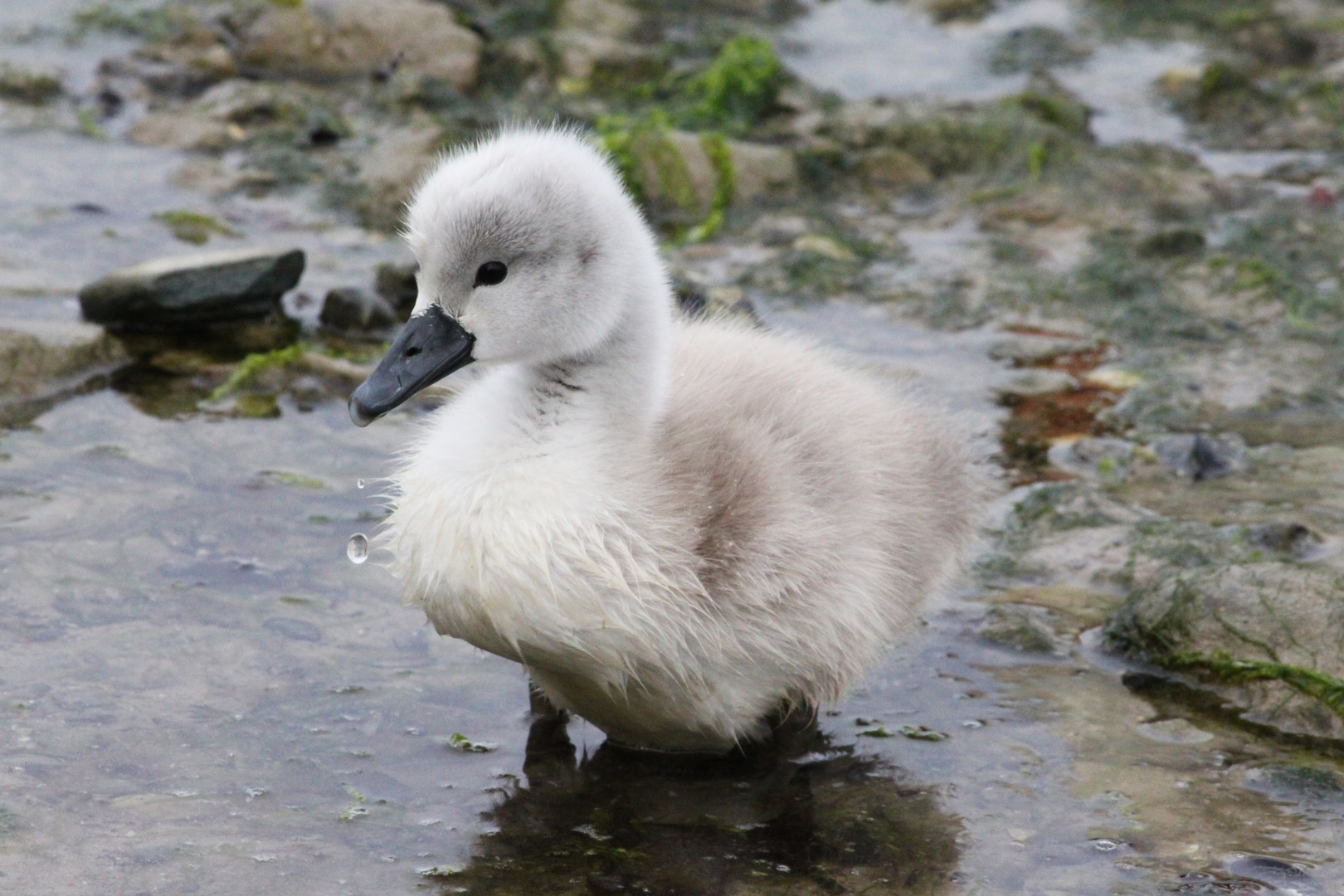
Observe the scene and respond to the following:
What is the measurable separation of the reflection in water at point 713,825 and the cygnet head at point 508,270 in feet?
3.51

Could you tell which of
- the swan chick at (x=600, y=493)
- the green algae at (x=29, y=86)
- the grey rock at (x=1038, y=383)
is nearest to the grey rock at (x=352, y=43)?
the green algae at (x=29, y=86)

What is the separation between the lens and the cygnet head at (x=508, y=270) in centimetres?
388

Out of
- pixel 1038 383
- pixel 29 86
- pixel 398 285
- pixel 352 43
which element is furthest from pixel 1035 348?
pixel 29 86

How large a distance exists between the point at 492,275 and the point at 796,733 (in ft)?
5.02

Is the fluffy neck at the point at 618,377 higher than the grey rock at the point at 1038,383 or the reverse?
higher

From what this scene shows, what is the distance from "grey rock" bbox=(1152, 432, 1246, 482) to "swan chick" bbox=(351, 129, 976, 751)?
2080 millimetres

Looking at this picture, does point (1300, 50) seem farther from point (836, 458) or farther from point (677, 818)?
point (677, 818)

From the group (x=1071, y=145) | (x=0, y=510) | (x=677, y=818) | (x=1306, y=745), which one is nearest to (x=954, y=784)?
(x=677, y=818)

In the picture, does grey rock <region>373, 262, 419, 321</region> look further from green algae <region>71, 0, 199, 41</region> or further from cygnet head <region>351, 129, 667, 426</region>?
green algae <region>71, 0, 199, 41</region>

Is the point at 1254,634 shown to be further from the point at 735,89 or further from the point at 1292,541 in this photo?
the point at 735,89

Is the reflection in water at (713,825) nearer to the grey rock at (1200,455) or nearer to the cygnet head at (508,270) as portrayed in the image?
the cygnet head at (508,270)

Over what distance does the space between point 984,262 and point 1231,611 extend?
3542 millimetres

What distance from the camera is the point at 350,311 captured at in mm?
6758

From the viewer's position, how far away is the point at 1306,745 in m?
4.29
